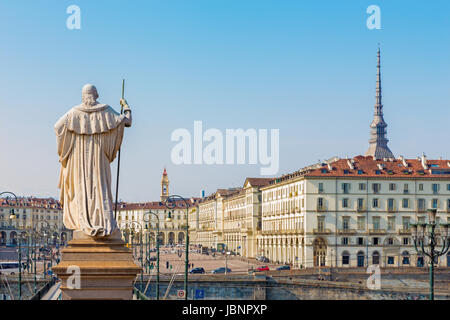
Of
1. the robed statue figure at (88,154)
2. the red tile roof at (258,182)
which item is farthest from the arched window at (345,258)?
the robed statue figure at (88,154)

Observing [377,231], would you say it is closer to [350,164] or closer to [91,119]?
[350,164]

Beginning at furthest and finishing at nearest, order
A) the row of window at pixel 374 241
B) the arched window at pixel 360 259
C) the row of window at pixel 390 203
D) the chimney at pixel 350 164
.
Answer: the chimney at pixel 350 164 → the row of window at pixel 390 203 → the row of window at pixel 374 241 → the arched window at pixel 360 259

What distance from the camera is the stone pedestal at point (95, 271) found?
13.6 meters

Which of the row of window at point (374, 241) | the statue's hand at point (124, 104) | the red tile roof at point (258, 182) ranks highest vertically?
the red tile roof at point (258, 182)

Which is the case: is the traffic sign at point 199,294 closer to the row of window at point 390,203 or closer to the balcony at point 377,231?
the row of window at point 390,203

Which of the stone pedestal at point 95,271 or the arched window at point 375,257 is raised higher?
the stone pedestal at point 95,271

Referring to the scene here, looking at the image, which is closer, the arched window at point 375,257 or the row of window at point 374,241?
the arched window at point 375,257

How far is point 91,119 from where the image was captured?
47.3 ft

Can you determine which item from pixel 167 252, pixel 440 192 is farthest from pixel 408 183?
pixel 167 252

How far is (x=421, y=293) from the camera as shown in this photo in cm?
8012

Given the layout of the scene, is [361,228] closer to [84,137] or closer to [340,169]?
[340,169]

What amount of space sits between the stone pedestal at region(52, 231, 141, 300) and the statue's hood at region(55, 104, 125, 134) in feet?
6.48

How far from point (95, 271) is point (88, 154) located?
2.18 m

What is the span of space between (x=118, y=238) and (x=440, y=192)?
99898mm
